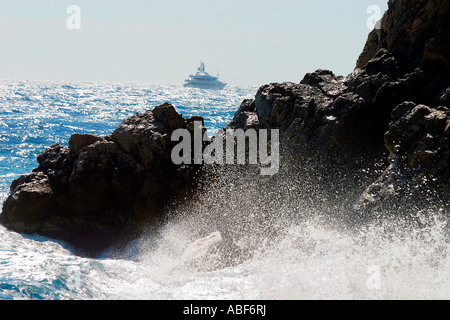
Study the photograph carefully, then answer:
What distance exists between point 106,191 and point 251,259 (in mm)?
4874

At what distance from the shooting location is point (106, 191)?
12867 millimetres

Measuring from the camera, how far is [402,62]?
442 inches

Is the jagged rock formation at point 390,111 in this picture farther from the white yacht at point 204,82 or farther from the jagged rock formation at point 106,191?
the white yacht at point 204,82

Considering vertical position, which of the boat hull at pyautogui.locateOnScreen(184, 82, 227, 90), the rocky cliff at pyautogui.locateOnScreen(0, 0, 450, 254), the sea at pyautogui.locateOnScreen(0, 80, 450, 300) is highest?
the boat hull at pyautogui.locateOnScreen(184, 82, 227, 90)

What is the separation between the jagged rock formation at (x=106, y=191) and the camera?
12.5m

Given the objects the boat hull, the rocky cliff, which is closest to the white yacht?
the boat hull

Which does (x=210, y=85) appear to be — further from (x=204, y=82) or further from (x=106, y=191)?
(x=106, y=191)

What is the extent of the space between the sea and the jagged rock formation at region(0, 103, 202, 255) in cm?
49

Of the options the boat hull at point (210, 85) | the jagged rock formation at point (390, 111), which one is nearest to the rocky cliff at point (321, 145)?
the jagged rock formation at point (390, 111)

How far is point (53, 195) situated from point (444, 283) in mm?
9549

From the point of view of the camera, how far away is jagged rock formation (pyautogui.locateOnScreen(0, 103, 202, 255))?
12.5 meters

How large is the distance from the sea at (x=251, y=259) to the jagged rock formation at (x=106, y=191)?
0.49 meters

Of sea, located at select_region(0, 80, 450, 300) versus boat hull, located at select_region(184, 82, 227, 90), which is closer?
sea, located at select_region(0, 80, 450, 300)

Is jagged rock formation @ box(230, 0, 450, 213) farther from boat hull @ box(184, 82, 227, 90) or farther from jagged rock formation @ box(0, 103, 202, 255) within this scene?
boat hull @ box(184, 82, 227, 90)
